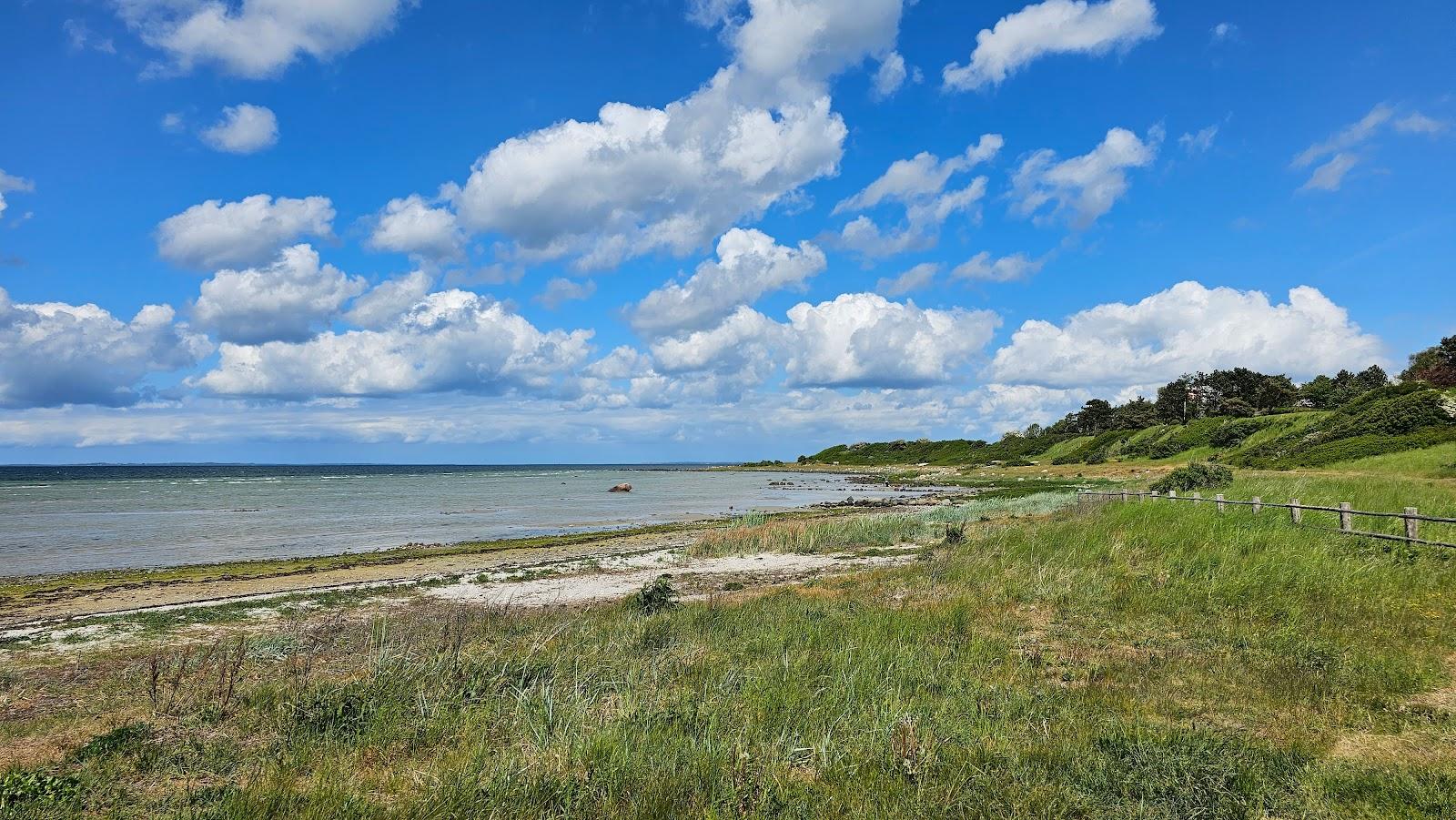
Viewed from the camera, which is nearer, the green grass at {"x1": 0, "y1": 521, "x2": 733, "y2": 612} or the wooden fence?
the wooden fence

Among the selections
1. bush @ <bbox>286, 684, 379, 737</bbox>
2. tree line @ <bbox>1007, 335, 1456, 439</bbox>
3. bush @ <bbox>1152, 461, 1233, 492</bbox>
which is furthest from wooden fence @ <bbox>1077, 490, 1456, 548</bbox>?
tree line @ <bbox>1007, 335, 1456, 439</bbox>

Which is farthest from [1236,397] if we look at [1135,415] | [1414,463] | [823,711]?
[823,711]

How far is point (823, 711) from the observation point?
306 inches

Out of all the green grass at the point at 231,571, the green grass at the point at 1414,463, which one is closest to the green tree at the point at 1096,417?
the green grass at the point at 1414,463

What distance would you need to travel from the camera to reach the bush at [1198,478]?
30.8 metres

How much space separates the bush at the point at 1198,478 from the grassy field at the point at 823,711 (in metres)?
18.6

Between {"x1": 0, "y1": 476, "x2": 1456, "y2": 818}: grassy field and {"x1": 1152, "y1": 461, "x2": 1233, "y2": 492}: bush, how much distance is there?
18632 millimetres

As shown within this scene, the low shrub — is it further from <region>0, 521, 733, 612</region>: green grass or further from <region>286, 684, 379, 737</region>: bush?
<region>0, 521, 733, 612</region>: green grass

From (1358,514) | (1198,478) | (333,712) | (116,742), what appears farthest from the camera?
(1198,478)

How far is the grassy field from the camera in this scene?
5906 millimetres

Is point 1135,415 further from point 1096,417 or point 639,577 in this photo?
point 639,577

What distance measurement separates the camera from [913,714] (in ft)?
24.8

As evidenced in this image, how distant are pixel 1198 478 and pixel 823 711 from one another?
99.1 feet

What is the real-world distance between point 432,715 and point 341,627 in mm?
7683
